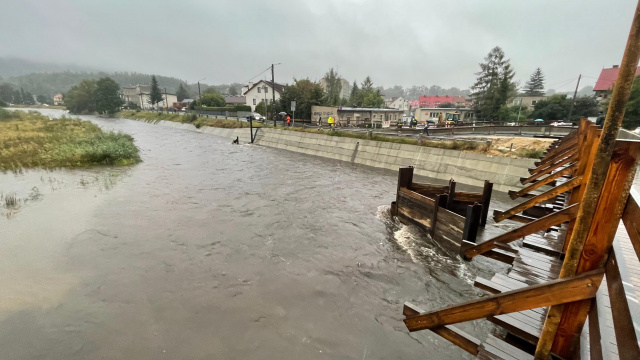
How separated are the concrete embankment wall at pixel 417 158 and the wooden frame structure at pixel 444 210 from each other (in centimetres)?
833

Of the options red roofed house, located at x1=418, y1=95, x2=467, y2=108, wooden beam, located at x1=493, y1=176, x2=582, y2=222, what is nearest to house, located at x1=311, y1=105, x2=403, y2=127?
wooden beam, located at x1=493, y1=176, x2=582, y2=222

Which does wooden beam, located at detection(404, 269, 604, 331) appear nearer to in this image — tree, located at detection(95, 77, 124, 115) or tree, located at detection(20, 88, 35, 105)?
tree, located at detection(95, 77, 124, 115)

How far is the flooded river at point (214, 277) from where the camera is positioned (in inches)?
231

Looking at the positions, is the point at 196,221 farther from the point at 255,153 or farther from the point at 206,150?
the point at 206,150

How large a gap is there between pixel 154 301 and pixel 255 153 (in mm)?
24187

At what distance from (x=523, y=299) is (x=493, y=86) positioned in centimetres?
6071

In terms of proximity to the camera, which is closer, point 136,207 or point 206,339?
point 206,339

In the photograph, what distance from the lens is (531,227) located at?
17.0 ft

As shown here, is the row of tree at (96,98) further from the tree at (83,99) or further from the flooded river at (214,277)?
the flooded river at (214,277)

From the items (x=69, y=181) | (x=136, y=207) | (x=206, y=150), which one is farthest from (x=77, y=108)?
(x=136, y=207)

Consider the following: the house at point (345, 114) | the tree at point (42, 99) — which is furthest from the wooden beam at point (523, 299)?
the tree at point (42, 99)

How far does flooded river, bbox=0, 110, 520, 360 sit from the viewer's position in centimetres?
588

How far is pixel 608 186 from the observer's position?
7.36 feet

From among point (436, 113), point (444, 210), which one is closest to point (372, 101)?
point (436, 113)
